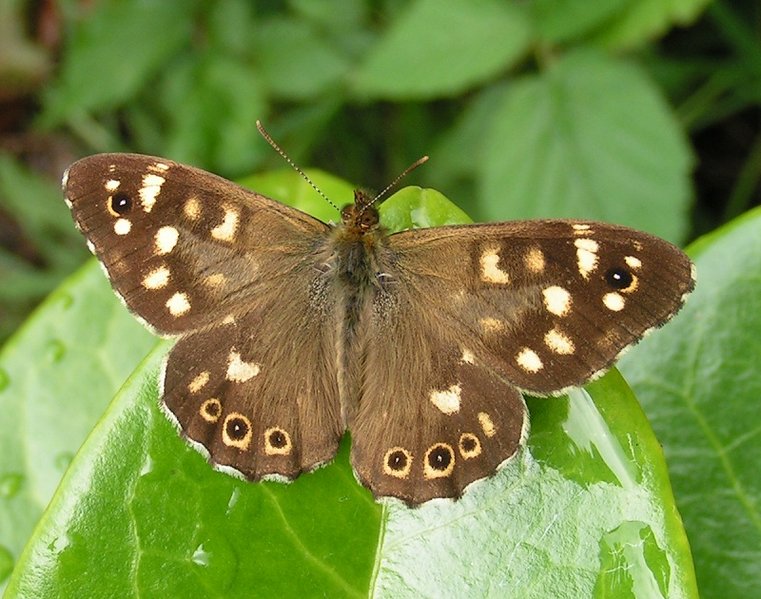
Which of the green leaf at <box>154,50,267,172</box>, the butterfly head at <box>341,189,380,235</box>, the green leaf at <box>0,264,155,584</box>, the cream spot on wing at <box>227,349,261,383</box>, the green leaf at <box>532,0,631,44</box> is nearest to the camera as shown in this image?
the cream spot on wing at <box>227,349,261,383</box>

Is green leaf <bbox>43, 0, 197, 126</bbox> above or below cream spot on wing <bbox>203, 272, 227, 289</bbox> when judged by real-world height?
above

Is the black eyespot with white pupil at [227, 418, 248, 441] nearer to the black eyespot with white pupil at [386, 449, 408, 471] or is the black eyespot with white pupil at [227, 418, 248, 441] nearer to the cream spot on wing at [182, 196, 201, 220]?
the black eyespot with white pupil at [386, 449, 408, 471]

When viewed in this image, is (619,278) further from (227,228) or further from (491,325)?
(227,228)

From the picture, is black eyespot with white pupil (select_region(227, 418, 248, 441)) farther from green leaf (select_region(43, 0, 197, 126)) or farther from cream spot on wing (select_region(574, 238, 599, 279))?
green leaf (select_region(43, 0, 197, 126))

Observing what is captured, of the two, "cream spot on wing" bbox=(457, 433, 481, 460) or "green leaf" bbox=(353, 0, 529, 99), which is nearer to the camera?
"cream spot on wing" bbox=(457, 433, 481, 460)

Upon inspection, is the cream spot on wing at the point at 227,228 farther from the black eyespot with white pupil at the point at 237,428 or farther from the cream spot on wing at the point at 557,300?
the cream spot on wing at the point at 557,300

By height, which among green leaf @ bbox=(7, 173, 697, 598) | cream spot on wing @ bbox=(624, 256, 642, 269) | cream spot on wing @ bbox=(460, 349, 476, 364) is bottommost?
green leaf @ bbox=(7, 173, 697, 598)

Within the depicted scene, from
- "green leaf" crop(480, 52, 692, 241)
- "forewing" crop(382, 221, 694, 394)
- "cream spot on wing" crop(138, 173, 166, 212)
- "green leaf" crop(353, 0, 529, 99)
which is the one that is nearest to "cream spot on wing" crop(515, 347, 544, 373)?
"forewing" crop(382, 221, 694, 394)

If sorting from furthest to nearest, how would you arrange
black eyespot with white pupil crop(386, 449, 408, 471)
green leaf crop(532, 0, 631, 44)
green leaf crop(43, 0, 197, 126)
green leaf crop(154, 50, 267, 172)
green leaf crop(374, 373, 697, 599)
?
green leaf crop(43, 0, 197, 126), green leaf crop(154, 50, 267, 172), green leaf crop(532, 0, 631, 44), black eyespot with white pupil crop(386, 449, 408, 471), green leaf crop(374, 373, 697, 599)

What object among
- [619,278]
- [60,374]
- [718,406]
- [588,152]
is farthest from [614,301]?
[588,152]
